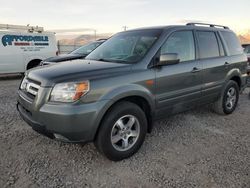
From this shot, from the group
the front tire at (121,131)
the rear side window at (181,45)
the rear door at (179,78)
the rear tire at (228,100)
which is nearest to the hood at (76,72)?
the front tire at (121,131)

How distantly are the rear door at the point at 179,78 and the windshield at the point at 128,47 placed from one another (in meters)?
0.27

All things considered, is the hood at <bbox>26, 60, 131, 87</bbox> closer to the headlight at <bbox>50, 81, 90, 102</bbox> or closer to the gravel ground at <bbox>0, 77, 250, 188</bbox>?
the headlight at <bbox>50, 81, 90, 102</bbox>

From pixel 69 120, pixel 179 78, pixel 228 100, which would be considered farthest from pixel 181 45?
pixel 69 120

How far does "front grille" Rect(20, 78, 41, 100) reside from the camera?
10.2 feet

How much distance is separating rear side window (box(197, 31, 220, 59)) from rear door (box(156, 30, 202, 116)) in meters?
0.23

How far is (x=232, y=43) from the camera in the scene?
5309 millimetres

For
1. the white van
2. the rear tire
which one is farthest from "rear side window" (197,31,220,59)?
the white van

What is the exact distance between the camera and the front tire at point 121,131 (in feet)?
10.1

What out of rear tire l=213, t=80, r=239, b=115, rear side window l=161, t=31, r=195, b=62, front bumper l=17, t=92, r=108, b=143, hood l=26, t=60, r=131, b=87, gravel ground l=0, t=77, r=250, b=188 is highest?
rear side window l=161, t=31, r=195, b=62

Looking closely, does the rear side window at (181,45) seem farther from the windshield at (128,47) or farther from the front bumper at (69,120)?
the front bumper at (69,120)

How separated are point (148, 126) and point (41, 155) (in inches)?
62.7

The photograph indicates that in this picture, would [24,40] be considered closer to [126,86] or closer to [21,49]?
[21,49]

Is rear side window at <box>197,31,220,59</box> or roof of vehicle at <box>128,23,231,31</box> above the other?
roof of vehicle at <box>128,23,231,31</box>

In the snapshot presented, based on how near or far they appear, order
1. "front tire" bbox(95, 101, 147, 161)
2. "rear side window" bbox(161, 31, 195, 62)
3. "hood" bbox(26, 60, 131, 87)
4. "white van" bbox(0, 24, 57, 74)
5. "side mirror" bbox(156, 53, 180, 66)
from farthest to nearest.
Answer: "white van" bbox(0, 24, 57, 74) → "rear side window" bbox(161, 31, 195, 62) → "side mirror" bbox(156, 53, 180, 66) → "front tire" bbox(95, 101, 147, 161) → "hood" bbox(26, 60, 131, 87)
